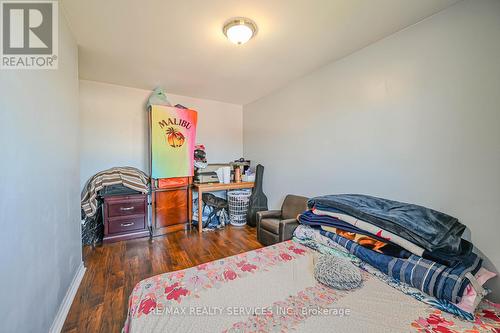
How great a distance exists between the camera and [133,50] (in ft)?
6.71

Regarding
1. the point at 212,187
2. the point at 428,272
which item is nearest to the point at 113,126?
the point at 212,187

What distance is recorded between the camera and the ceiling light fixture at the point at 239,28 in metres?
1.59

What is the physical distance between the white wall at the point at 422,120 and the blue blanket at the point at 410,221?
304 millimetres

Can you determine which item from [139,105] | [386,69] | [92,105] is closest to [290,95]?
[386,69]

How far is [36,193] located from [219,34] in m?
1.78

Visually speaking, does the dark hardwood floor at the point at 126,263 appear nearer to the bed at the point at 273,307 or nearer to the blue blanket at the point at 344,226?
the bed at the point at 273,307

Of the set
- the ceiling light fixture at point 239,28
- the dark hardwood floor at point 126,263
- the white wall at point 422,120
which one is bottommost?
the dark hardwood floor at point 126,263

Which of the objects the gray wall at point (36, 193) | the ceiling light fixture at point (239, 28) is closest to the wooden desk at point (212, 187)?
the gray wall at point (36, 193)

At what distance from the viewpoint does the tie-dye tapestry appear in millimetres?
2906

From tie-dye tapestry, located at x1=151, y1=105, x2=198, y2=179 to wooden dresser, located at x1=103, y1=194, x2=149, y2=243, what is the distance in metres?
0.45

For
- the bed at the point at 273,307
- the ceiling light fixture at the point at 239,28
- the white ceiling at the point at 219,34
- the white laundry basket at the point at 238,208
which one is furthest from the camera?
the white laundry basket at the point at 238,208

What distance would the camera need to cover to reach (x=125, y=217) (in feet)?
9.06

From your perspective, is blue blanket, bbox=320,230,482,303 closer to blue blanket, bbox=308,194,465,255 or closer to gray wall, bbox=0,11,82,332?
blue blanket, bbox=308,194,465,255

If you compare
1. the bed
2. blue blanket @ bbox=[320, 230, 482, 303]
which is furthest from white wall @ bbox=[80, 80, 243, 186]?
blue blanket @ bbox=[320, 230, 482, 303]
